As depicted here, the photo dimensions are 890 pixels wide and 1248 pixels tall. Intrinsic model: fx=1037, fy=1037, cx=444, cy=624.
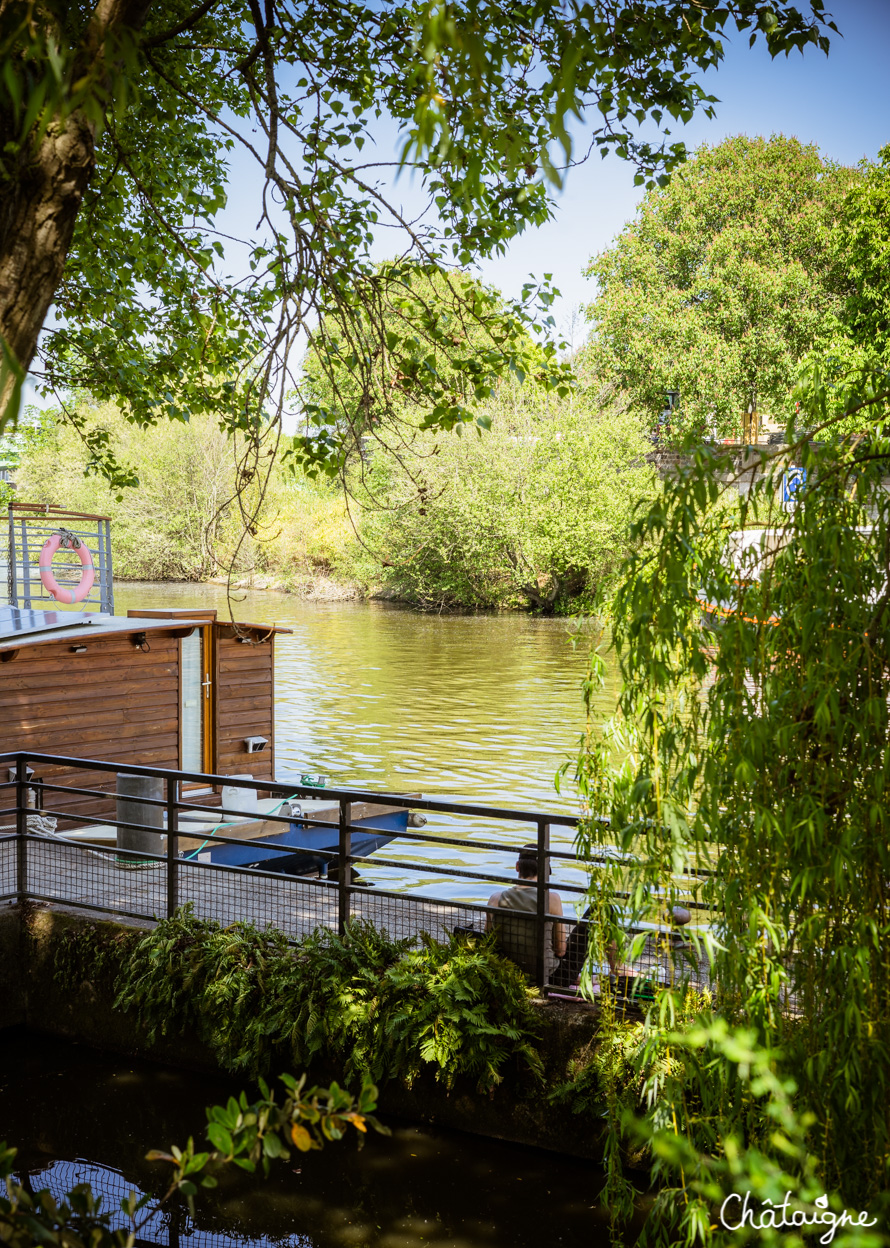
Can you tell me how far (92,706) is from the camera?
10453mm

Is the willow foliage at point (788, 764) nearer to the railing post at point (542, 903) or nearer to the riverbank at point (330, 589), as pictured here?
the railing post at point (542, 903)

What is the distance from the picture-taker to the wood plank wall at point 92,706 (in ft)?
32.2

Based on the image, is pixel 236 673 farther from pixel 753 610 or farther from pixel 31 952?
pixel 753 610

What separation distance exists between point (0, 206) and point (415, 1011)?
13.0ft

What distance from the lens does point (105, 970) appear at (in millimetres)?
6066

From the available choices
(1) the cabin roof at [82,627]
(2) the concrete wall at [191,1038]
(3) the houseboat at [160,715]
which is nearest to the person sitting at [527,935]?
(2) the concrete wall at [191,1038]

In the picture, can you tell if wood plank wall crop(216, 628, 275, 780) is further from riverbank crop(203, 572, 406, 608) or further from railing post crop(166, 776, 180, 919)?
riverbank crop(203, 572, 406, 608)

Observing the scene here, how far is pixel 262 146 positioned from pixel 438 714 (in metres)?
12.5

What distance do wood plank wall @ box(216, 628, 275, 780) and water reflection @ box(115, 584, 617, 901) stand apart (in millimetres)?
1928

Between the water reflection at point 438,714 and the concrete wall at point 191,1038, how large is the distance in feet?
8.78

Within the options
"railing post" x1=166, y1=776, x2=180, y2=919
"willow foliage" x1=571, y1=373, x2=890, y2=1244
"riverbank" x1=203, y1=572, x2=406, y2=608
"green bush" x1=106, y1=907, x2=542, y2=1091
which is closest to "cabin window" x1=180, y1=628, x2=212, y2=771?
"railing post" x1=166, y1=776, x2=180, y2=919

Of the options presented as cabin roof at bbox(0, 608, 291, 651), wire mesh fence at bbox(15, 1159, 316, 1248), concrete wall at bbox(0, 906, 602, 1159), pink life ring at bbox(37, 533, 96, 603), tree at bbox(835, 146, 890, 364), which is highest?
tree at bbox(835, 146, 890, 364)

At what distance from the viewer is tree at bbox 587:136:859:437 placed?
121 feet

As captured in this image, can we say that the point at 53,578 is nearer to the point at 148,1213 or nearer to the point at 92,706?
the point at 92,706
